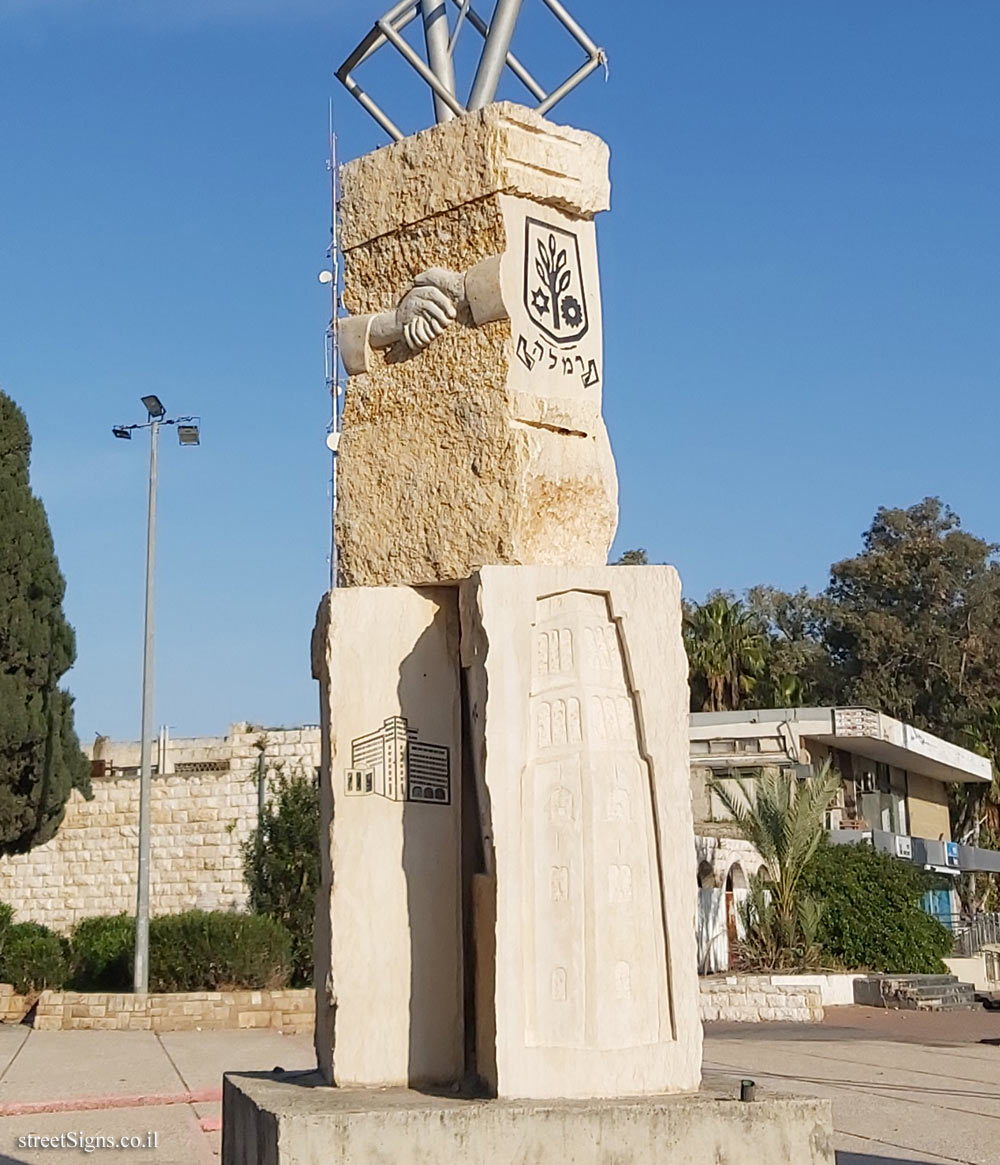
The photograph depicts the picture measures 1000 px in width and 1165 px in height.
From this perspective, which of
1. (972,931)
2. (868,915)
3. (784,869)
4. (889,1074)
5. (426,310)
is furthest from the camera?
(972,931)

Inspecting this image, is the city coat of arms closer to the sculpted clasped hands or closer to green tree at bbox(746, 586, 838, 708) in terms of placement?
the sculpted clasped hands

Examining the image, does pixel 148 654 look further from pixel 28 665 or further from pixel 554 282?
pixel 554 282

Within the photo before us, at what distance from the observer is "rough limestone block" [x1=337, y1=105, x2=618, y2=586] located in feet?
19.5

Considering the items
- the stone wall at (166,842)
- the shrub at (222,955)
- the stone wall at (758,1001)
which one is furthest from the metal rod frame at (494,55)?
the stone wall at (166,842)

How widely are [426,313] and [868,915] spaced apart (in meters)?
17.3

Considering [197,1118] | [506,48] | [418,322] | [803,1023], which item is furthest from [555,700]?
[803,1023]

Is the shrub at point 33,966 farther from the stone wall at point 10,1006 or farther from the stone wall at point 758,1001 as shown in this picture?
the stone wall at point 758,1001

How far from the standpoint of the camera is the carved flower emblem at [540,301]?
6.07 meters

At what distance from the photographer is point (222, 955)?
16.6 meters

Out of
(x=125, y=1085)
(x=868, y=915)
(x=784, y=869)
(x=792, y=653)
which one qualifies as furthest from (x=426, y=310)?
(x=792, y=653)

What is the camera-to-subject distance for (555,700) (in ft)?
18.3

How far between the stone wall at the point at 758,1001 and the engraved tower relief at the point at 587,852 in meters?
12.8

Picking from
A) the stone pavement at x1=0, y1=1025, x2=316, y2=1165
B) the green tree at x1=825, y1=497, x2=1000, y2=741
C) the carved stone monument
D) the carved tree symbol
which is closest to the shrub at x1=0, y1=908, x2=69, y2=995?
the stone pavement at x1=0, y1=1025, x2=316, y2=1165

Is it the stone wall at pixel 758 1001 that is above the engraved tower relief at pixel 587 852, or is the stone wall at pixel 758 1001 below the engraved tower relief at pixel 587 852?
below
